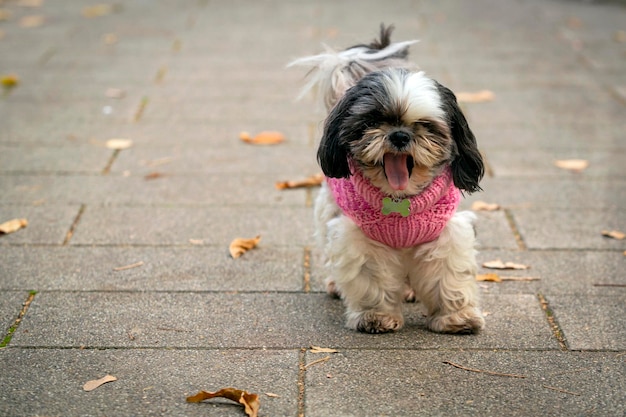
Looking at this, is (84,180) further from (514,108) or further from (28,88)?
(514,108)

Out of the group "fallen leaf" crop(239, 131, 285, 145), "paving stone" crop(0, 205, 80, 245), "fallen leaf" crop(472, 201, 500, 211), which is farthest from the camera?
"fallen leaf" crop(239, 131, 285, 145)

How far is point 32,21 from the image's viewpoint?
32.7 feet

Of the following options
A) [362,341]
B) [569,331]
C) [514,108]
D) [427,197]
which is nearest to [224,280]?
[362,341]

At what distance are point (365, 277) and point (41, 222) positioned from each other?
2.06 metres

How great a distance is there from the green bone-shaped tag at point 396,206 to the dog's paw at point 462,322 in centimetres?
51

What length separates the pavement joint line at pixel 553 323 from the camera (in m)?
3.75

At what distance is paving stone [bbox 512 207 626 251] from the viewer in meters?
4.82

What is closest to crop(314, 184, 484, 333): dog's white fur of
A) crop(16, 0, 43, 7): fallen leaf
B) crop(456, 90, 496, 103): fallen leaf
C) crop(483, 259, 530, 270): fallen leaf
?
crop(483, 259, 530, 270): fallen leaf

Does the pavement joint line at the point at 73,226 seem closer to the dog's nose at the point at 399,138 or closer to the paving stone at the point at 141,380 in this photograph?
the paving stone at the point at 141,380

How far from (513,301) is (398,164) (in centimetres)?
105

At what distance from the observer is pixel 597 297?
4.19 meters

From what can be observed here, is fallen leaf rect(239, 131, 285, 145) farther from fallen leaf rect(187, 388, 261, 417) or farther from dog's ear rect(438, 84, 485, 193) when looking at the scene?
fallen leaf rect(187, 388, 261, 417)

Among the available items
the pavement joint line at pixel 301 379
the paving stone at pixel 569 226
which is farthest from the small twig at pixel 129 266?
the paving stone at pixel 569 226

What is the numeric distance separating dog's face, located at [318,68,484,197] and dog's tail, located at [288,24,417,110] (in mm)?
366
